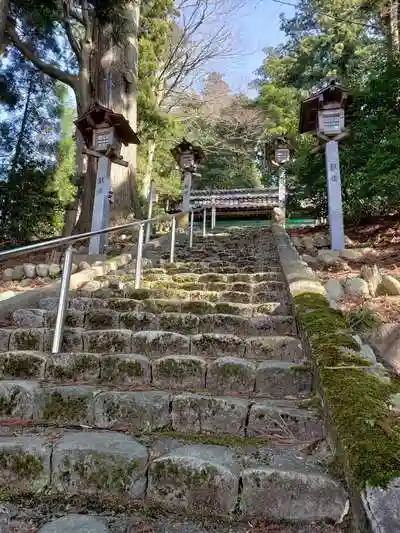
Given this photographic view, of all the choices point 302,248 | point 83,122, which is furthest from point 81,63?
point 302,248

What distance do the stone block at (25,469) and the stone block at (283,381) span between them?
108 centimetres

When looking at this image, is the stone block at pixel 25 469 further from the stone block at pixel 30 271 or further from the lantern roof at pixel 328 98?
the lantern roof at pixel 328 98

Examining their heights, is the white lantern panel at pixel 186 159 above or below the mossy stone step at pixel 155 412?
above

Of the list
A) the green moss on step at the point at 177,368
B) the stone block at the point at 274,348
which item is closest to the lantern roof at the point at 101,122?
the stone block at the point at 274,348

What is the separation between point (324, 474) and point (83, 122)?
6.27m

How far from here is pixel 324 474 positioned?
57.0 inches

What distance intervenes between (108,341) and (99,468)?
46.9 inches

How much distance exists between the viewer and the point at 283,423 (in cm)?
183

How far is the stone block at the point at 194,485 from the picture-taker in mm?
1425

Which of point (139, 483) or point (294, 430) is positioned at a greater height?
point (294, 430)

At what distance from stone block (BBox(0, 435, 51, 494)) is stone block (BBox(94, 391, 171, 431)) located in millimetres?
373

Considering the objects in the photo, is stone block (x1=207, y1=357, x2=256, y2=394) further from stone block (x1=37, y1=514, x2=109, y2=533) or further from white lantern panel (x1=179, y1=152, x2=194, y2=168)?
white lantern panel (x1=179, y1=152, x2=194, y2=168)

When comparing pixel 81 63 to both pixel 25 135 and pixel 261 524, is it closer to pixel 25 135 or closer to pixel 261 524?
pixel 25 135

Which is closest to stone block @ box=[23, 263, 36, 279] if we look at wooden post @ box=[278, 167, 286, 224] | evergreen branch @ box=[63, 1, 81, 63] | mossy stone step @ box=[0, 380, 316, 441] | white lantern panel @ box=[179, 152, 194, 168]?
mossy stone step @ box=[0, 380, 316, 441]
